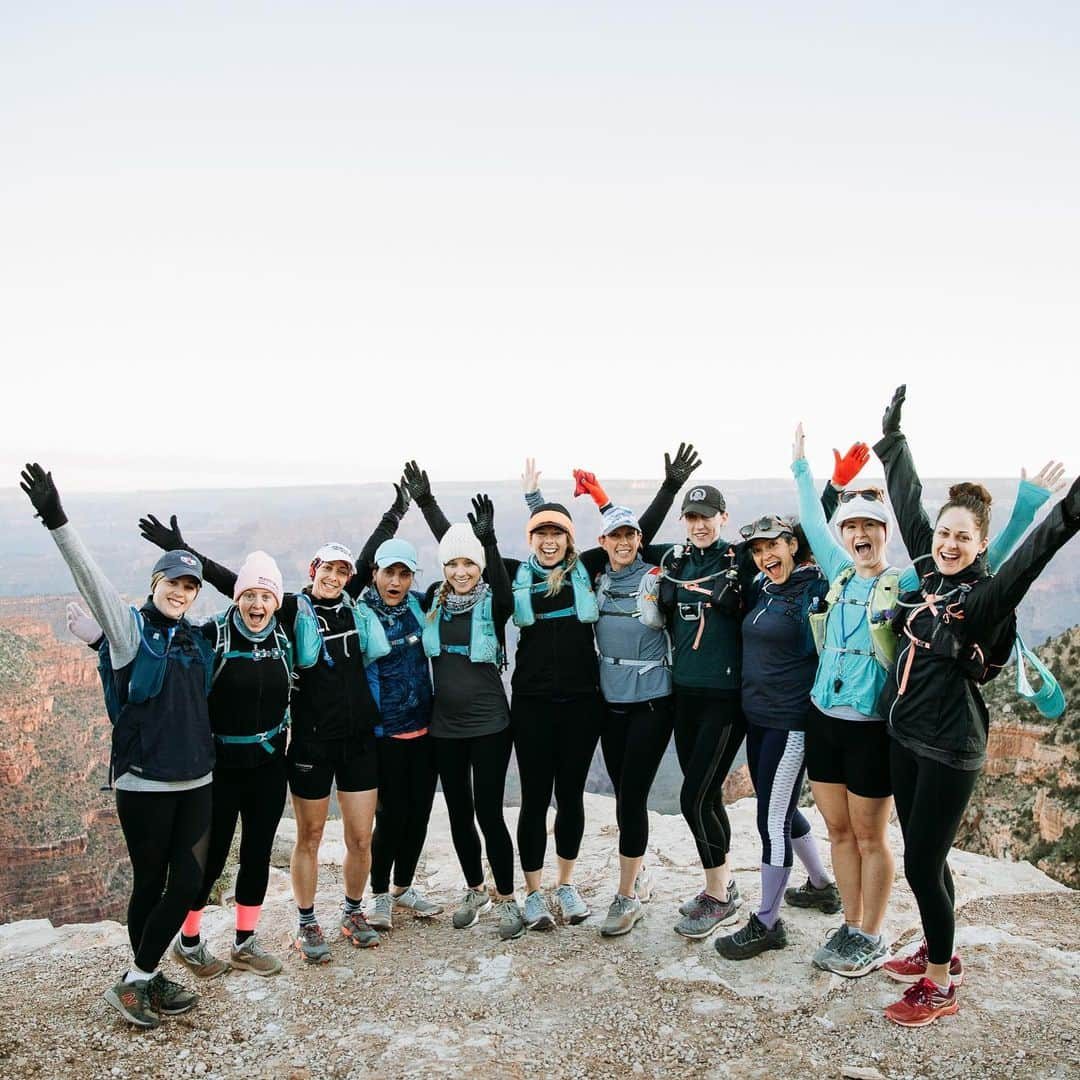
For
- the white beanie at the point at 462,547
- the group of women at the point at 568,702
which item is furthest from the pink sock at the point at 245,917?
the white beanie at the point at 462,547

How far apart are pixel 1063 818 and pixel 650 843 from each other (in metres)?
17.3

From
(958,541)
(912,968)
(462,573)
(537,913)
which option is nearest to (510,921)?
(537,913)

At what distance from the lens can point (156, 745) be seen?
532 cm

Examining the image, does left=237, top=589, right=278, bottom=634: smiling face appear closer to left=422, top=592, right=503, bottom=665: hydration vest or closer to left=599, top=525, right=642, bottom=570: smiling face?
left=422, top=592, right=503, bottom=665: hydration vest

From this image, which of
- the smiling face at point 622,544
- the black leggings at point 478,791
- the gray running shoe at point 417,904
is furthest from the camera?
the gray running shoe at point 417,904

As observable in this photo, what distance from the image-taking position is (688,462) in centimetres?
795

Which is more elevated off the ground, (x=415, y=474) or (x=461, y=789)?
(x=415, y=474)

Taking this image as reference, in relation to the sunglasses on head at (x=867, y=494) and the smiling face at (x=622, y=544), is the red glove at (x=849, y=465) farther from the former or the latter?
the smiling face at (x=622, y=544)

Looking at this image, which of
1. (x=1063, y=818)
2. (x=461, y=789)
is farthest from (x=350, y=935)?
(x=1063, y=818)

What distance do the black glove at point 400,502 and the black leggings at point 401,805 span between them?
7.09ft

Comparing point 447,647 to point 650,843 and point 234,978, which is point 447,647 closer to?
point 234,978

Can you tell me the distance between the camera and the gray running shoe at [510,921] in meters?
6.74

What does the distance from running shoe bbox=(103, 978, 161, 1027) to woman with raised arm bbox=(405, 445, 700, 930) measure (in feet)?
8.96

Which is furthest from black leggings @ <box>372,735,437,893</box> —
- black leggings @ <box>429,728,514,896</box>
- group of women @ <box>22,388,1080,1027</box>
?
black leggings @ <box>429,728,514,896</box>
